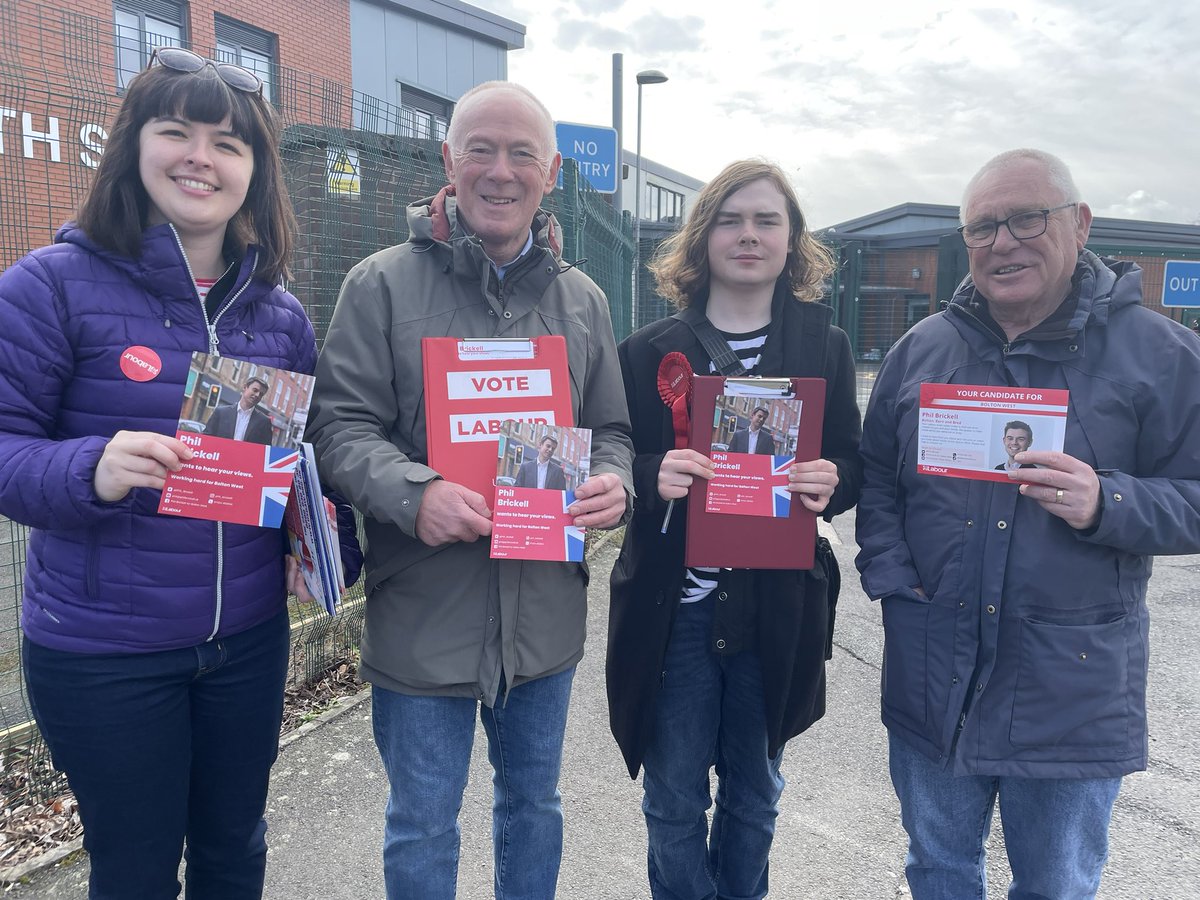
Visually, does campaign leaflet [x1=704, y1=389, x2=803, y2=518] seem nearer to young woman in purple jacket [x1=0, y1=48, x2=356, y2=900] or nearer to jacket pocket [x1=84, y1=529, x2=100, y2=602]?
young woman in purple jacket [x1=0, y1=48, x2=356, y2=900]

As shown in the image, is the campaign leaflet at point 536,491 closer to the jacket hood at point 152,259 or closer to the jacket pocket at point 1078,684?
the jacket hood at point 152,259

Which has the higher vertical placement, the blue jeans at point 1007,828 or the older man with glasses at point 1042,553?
the older man with glasses at point 1042,553

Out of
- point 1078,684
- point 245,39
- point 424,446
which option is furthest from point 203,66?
point 245,39

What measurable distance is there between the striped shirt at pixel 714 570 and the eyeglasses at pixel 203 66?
131 cm

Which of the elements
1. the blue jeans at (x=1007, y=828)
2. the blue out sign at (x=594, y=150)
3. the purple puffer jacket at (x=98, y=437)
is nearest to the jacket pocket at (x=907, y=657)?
the blue jeans at (x=1007, y=828)

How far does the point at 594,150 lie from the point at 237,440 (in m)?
6.66

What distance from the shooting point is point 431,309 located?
6.25 feet

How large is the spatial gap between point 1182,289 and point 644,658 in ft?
29.1

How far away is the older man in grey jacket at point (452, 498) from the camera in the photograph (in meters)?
1.87

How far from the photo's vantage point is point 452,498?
1.77 m

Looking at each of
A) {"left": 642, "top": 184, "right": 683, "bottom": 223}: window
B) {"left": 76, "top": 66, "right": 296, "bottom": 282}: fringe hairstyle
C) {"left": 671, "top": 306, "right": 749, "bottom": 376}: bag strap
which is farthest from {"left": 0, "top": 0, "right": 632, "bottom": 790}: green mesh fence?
{"left": 642, "top": 184, "right": 683, "bottom": 223}: window

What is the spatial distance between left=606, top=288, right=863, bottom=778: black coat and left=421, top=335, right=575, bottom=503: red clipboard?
45 centimetres

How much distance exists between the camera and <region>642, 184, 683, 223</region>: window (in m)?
31.1

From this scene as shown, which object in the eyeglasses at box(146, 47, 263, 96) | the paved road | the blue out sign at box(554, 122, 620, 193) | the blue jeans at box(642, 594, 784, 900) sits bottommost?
the paved road
